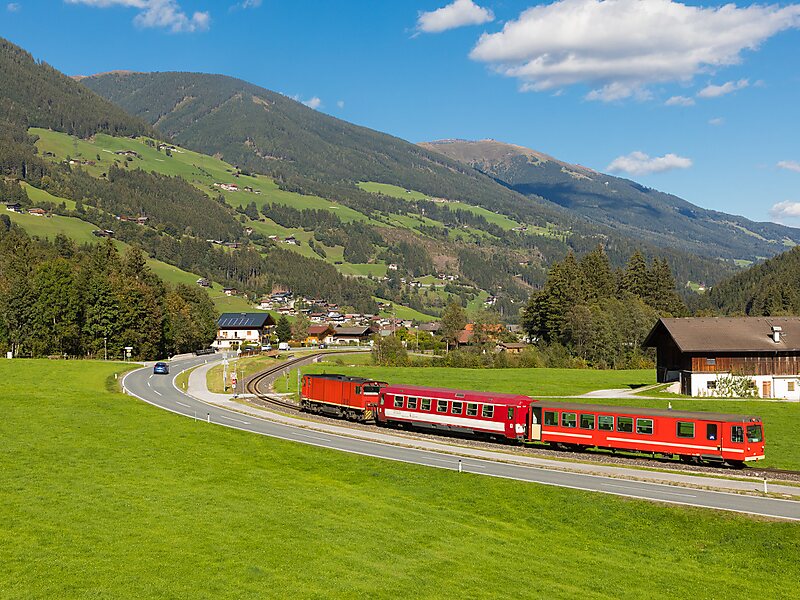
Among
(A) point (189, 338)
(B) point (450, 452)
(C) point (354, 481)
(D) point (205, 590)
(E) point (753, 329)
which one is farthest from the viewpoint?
(A) point (189, 338)

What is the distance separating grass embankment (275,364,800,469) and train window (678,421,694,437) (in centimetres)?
513

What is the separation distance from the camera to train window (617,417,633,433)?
42.0 m

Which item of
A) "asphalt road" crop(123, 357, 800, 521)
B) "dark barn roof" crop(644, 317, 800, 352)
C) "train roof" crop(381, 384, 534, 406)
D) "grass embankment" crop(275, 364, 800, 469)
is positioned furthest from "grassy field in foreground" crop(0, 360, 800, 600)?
"dark barn roof" crop(644, 317, 800, 352)

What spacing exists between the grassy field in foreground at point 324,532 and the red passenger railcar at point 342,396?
17.3 metres

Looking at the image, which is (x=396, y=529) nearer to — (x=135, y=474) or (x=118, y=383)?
(x=135, y=474)

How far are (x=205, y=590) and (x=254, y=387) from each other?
6527 cm

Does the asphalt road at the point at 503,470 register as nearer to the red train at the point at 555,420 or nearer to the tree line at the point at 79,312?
the red train at the point at 555,420

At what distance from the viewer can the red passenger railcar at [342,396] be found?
56250 millimetres

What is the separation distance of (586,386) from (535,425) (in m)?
34.2

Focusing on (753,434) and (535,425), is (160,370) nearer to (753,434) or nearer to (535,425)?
(535,425)

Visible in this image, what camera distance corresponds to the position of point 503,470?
37.7m

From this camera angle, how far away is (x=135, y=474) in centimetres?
2973

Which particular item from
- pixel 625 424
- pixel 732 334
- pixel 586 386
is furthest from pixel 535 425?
pixel 732 334

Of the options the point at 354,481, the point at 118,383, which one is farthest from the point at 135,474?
the point at 118,383
